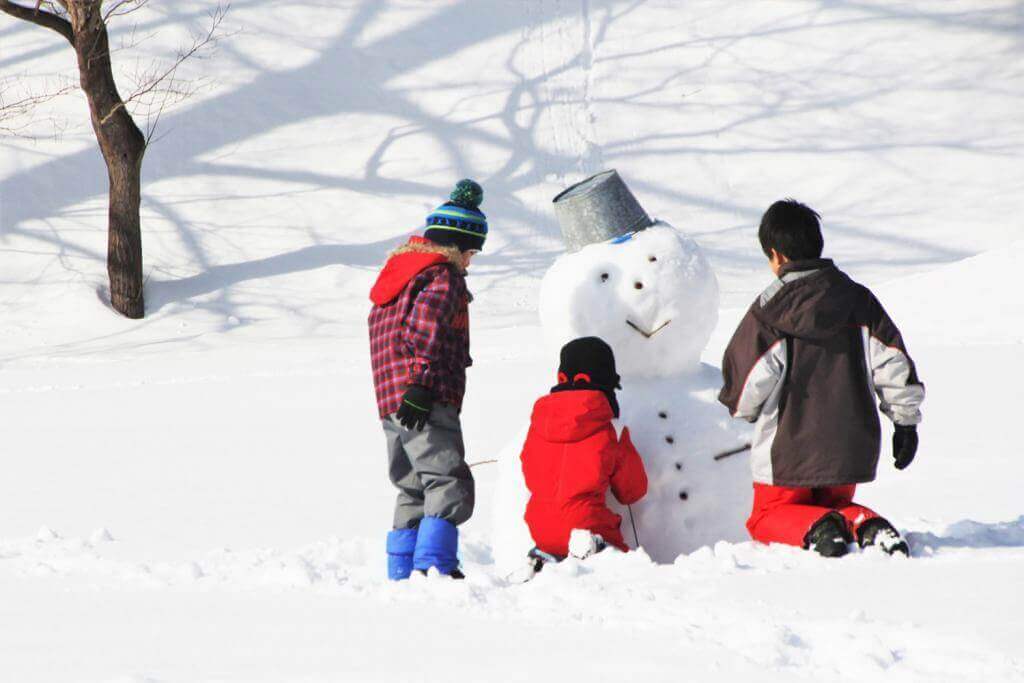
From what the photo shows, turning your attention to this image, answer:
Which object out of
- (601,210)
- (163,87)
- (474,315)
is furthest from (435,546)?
(163,87)

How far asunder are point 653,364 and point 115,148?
900cm

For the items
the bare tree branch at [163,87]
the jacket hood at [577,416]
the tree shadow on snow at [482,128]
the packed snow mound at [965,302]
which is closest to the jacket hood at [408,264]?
the jacket hood at [577,416]

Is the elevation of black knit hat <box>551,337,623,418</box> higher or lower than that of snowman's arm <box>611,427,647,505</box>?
higher

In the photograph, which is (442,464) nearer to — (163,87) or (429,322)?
(429,322)

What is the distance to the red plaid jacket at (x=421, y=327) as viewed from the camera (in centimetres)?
420

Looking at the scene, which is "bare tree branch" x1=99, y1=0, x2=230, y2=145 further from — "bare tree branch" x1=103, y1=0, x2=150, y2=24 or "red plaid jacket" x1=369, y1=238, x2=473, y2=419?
"red plaid jacket" x1=369, y1=238, x2=473, y2=419

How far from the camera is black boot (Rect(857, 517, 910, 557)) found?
11.5 ft

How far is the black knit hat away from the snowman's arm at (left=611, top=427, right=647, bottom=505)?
14cm

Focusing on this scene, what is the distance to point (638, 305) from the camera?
14.1ft

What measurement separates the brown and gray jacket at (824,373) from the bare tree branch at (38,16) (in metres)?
9.25

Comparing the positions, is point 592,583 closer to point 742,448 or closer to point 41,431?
point 742,448

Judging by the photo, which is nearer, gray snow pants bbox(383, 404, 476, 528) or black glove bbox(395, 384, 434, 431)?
black glove bbox(395, 384, 434, 431)

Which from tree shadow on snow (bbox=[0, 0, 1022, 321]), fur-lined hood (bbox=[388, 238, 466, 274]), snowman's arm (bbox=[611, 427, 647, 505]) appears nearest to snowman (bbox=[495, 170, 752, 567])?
snowman's arm (bbox=[611, 427, 647, 505])

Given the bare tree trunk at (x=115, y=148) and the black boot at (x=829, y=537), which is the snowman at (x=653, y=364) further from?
the bare tree trunk at (x=115, y=148)
